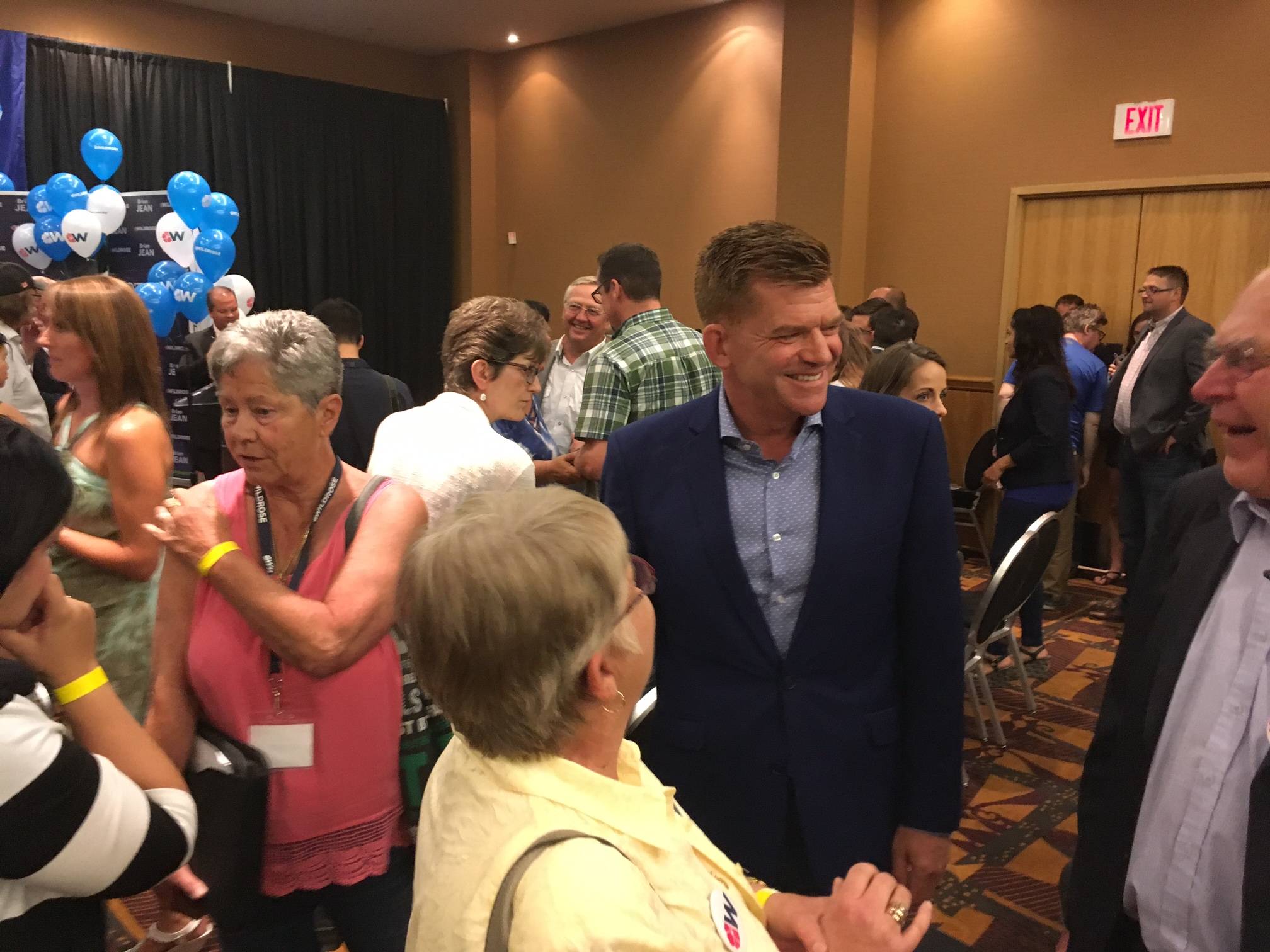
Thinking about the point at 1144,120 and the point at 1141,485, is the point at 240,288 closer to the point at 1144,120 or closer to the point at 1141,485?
the point at 1141,485

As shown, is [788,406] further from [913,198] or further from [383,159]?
[383,159]

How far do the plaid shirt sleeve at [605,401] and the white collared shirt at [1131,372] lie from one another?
3423mm

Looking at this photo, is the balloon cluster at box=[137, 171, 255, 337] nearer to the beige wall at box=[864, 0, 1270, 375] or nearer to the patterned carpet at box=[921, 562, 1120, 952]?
the beige wall at box=[864, 0, 1270, 375]

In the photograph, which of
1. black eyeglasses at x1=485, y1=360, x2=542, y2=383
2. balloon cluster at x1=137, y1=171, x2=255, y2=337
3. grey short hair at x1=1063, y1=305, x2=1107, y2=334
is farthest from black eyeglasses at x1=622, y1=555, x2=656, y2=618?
balloon cluster at x1=137, y1=171, x2=255, y2=337

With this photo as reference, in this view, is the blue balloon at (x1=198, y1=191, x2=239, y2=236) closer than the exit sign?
No

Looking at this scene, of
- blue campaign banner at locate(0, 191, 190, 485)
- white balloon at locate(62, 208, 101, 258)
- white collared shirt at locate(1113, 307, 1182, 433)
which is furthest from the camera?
blue campaign banner at locate(0, 191, 190, 485)

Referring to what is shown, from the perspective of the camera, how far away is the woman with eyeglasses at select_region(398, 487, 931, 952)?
0.78m

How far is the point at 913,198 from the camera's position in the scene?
705cm

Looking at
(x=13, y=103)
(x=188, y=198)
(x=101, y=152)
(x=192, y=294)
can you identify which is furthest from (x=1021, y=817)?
(x=13, y=103)

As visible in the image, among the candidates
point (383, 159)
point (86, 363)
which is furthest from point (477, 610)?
point (383, 159)

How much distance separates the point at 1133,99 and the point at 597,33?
5.04 meters

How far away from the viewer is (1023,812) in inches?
122

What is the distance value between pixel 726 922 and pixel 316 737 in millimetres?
795

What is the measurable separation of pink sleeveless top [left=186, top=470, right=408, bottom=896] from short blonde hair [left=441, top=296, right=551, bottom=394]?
0.74 metres
